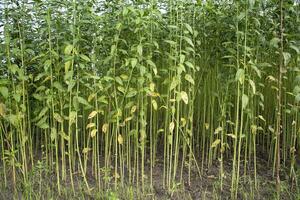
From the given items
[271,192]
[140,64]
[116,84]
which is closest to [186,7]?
[140,64]

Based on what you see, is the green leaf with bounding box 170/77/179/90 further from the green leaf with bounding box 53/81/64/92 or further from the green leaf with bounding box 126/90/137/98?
the green leaf with bounding box 53/81/64/92

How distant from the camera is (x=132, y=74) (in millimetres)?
3367

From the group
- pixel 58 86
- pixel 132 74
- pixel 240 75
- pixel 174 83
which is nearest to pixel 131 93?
pixel 132 74

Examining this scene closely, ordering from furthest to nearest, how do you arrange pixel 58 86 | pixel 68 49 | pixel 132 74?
1. pixel 132 74
2. pixel 58 86
3. pixel 68 49

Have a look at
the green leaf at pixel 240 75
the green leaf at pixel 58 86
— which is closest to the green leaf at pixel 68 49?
the green leaf at pixel 58 86

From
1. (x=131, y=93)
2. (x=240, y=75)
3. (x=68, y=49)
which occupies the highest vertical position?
(x=68, y=49)

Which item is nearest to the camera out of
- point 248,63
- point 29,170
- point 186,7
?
point 248,63

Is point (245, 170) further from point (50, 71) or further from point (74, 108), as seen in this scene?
point (50, 71)

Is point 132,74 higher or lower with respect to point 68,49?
lower

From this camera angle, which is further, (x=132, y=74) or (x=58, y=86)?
(x=132, y=74)

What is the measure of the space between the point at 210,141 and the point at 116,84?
118cm

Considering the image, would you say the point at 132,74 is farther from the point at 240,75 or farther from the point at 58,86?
the point at 240,75

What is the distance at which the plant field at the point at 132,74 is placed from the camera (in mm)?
3207

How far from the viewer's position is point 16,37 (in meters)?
3.44
